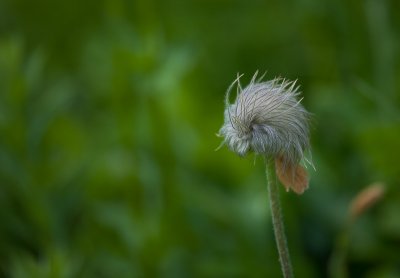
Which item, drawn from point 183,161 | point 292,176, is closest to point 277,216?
point 292,176

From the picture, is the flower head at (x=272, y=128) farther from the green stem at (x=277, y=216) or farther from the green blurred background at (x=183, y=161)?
the green blurred background at (x=183, y=161)

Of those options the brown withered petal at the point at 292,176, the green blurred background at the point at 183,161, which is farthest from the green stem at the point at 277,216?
the green blurred background at the point at 183,161

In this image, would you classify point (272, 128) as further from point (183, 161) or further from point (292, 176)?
point (183, 161)

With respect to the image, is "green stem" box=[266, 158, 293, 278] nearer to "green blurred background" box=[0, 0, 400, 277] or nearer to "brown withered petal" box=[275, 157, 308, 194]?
"brown withered petal" box=[275, 157, 308, 194]

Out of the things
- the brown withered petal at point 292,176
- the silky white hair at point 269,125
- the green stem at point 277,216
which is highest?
the silky white hair at point 269,125

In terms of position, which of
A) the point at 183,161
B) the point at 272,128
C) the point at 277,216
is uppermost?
the point at 183,161

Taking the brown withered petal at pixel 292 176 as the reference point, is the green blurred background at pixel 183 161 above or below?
above

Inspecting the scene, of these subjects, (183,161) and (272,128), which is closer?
(272,128)

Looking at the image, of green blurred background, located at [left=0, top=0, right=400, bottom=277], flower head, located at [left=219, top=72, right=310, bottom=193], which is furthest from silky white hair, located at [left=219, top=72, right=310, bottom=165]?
green blurred background, located at [left=0, top=0, right=400, bottom=277]
